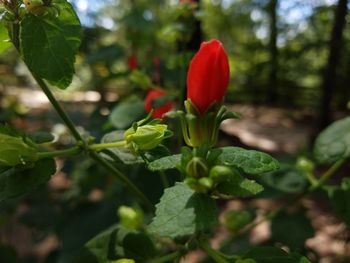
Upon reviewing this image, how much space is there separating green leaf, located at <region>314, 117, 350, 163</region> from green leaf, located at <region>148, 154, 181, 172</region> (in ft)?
1.13

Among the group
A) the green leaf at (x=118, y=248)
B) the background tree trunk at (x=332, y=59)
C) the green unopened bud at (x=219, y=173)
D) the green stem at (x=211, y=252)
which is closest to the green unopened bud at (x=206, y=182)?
the green unopened bud at (x=219, y=173)

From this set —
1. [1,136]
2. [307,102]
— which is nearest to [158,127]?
[1,136]

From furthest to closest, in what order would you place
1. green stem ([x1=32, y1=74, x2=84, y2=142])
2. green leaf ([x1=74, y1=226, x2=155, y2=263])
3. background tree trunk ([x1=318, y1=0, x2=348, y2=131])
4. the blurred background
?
background tree trunk ([x1=318, y1=0, x2=348, y2=131]) → the blurred background → green leaf ([x1=74, y1=226, x2=155, y2=263]) → green stem ([x1=32, y1=74, x2=84, y2=142])

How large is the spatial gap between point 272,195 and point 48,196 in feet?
2.94

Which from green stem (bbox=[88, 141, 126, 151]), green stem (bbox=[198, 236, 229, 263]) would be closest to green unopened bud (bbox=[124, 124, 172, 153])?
green stem (bbox=[88, 141, 126, 151])

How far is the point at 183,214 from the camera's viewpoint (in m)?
0.39

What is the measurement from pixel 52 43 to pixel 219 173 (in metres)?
0.26

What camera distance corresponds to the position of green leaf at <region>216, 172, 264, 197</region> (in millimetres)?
393

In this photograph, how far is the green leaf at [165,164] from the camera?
403 mm

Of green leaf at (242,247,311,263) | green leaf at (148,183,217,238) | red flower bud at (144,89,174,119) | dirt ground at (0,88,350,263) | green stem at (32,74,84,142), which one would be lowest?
dirt ground at (0,88,350,263)

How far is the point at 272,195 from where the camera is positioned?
950 mm

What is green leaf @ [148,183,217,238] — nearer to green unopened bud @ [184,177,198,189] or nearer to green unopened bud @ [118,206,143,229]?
green unopened bud @ [184,177,198,189]

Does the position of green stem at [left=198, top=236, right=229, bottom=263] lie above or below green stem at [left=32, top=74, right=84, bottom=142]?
below

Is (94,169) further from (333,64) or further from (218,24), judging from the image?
(218,24)
